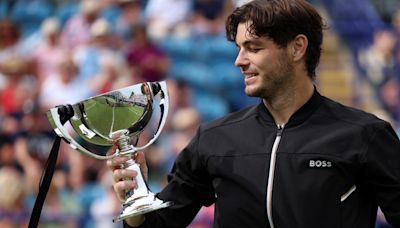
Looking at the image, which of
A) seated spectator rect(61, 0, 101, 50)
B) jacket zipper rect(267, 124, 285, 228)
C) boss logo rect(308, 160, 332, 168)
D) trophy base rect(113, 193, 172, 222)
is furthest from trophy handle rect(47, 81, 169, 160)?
seated spectator rect(61, 0, 101, 50)

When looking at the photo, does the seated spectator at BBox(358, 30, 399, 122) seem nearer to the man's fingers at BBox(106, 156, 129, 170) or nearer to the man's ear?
the man's ear

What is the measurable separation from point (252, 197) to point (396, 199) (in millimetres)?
434

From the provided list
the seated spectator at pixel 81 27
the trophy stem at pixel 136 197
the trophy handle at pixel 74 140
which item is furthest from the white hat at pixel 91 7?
the trophy stem at pixel 136 197

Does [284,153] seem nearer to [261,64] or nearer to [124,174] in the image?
[261,64]

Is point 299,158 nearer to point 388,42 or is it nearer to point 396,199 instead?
point 396,199

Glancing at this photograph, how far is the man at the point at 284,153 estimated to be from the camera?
9.78 feet

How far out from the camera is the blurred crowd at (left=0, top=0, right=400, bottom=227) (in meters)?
7.09

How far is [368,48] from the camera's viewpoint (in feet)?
27.6

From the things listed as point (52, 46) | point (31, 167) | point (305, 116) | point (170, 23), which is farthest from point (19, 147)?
point (305, 116)

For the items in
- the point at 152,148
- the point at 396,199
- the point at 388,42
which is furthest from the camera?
the point at 388,42

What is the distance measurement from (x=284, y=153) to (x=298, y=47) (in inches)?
13.8

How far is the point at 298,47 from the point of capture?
3.15 m

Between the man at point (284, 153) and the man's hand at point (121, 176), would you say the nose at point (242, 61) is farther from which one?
the man's hand at point (121, 176)

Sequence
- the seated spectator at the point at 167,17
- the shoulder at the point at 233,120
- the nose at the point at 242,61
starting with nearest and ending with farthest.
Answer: the nose at the point at 242,61
the shoulder at the point at 233,120
the seated spectator at the point at 167,17
